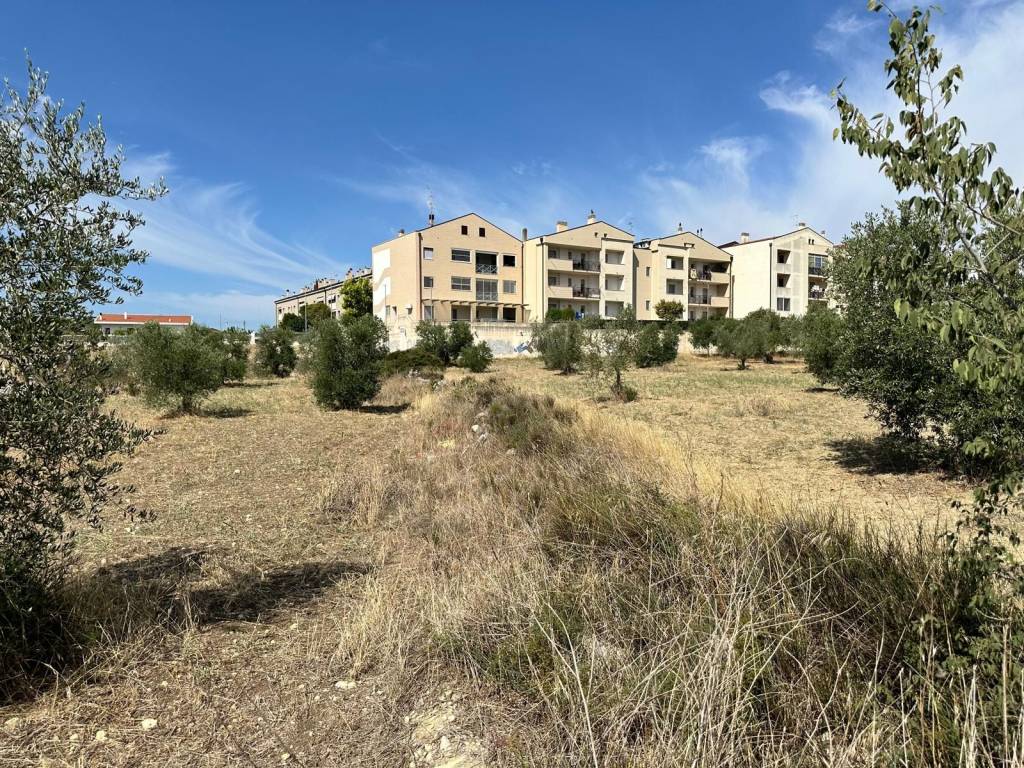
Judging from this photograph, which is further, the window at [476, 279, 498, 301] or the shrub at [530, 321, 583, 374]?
the window at [476, 279, 498, 301]

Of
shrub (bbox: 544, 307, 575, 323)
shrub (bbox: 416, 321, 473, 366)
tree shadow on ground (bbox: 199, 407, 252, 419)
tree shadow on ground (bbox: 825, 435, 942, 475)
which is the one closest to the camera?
tree shadow on ground (bbox: 825, 435, 942, 475)

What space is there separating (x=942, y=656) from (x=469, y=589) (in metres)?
2.47

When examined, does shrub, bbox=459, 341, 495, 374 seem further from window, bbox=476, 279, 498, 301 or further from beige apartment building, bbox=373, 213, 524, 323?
window, bbox=476, 279, 498, 301

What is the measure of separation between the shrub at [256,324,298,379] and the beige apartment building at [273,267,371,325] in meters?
43.8

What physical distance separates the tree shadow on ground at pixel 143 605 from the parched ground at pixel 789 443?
3.83 metres

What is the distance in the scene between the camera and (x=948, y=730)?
226 centimetres

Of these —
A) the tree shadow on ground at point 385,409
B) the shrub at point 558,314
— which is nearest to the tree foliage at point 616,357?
the tree shadow on ground at point 385,409

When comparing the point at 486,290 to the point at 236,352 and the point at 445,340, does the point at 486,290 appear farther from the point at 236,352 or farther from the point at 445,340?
the point at 236,352

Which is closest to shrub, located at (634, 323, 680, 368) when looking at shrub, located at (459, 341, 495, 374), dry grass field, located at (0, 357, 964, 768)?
shrub, located at (459, 341, 495, 374)

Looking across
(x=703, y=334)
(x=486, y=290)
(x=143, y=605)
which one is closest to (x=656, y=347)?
(x=703, y=334)

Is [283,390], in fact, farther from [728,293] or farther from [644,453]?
[728,293]

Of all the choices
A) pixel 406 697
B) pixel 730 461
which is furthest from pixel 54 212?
pixel 730 461

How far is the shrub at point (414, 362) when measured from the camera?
30.2m

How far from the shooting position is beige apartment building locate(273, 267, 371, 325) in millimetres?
81319
